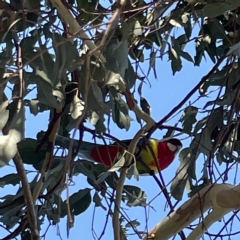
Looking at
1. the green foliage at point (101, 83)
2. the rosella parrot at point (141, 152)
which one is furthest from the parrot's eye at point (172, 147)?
the green foliage at point (101, 83)

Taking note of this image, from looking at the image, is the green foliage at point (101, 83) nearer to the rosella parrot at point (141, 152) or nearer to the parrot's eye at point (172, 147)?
the rosella parrot at point (141, 152)

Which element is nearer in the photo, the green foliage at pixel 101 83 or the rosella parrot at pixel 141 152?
the green foliage at pixel 101 83

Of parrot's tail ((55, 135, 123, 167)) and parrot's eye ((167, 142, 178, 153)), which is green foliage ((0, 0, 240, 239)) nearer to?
parrot's tail ((55, 135, 123, 167))

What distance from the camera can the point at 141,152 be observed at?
1.43 m

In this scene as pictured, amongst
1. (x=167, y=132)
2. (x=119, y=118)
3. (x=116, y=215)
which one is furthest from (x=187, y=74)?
(x=116, y=215)

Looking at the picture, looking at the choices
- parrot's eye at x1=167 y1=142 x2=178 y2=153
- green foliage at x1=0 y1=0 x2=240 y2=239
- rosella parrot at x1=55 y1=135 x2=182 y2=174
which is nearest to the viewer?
green foliage at x1=0 y1=0 x2=240 y2=239

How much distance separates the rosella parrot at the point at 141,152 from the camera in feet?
3.92

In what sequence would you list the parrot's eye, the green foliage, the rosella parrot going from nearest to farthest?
the green foliage, the rosella parrot, the parrot's eye

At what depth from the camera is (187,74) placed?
1.61 meters

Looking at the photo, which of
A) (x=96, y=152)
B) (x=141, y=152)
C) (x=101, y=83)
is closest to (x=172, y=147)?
(x=141, y=152)

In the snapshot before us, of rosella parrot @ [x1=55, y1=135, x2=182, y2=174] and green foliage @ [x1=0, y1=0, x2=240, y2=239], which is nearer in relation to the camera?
green foliage @ [x1=0, y1=0, x2=240, y2=239]

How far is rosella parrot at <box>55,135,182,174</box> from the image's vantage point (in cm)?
119

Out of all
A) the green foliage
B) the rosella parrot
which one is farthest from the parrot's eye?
the green foliage

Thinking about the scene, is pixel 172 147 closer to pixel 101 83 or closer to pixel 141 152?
pixel 141 152
